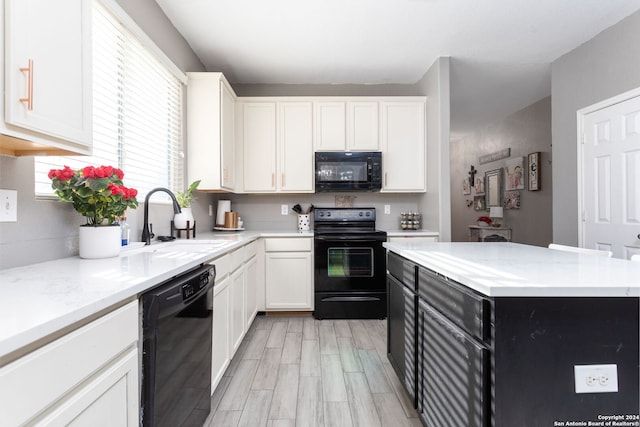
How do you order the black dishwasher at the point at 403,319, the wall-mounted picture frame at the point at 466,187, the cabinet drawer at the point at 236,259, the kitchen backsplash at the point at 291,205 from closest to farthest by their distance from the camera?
the black dishwasher at the point at 403,319, the cabinet drawer at the point at 236,259, the kitchen backsplash at the point at 291,205, the wall-mounted picture frame at the point at 466,187

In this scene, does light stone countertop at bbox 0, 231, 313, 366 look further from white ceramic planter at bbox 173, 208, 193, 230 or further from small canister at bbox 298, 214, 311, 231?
small canister at bbox 298, 214, 311, 231

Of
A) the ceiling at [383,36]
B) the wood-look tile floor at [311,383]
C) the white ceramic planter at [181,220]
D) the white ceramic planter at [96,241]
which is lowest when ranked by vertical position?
the wood-look tile floor at [311,383]

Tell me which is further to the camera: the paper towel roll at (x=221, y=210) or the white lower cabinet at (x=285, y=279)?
the paper towel roll at (x=221, y=210)

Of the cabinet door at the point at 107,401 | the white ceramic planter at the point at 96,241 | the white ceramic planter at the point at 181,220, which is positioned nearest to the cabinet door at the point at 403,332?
the cabinet door at the point at 107,401

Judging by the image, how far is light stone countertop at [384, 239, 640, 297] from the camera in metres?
0.90

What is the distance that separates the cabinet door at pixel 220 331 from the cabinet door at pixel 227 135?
1.36 metres

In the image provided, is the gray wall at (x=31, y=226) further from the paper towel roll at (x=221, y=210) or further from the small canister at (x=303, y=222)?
the small canister at (x=303, y=222)

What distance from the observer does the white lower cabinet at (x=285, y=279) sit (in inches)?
132

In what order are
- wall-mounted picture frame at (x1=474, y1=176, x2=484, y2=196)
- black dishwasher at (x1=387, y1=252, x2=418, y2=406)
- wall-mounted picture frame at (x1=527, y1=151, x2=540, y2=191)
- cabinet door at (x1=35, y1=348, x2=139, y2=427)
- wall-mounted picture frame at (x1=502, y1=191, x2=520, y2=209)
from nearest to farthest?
cabinet door at (x1=35, y1=348, x2=139, y2=427)
black dishwasher at (x1=387, y1=252, x2=418, y2=406)
wall-mounted picture frame at (x1=527, y1=151, x2=540, y2=191)
wall-mounted picture frame at (x1=502, y1=191, x2=520, y2=209)
wall-mounted picture frame at (x1=474, y1=176, x2=484, y2=196)

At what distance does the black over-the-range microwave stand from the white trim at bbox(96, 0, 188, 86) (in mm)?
1617

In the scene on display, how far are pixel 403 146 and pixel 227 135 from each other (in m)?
1.96

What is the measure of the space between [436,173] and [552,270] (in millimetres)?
2409

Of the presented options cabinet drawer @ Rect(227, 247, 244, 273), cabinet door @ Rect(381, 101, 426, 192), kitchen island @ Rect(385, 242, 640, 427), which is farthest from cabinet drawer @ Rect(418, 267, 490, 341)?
cabinet door @ Rect(381, 101, 426, 192)

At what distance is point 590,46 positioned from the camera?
3029 millimetres
